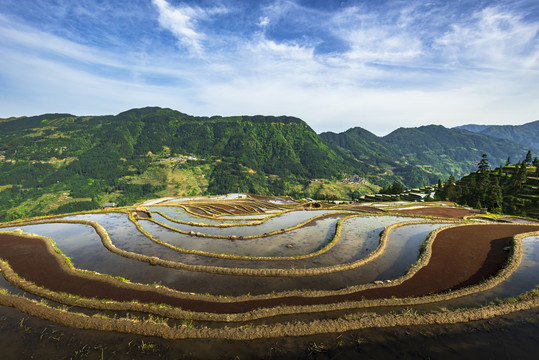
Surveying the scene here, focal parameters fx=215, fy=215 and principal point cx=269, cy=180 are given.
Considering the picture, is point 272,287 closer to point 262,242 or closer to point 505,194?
point 262,242

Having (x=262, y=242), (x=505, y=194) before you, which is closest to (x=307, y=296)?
(x=262, y=242)

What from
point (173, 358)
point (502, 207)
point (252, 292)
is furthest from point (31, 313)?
point (502, 207)

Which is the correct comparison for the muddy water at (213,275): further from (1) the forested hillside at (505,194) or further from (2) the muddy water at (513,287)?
(1) the forested hillside at (505,194)

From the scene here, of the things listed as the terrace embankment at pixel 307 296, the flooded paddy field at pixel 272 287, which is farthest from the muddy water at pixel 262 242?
the terrace embankment at pixel 307 296

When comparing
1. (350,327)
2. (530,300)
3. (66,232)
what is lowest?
(66,232)

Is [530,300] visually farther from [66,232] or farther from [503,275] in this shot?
[66,232]
